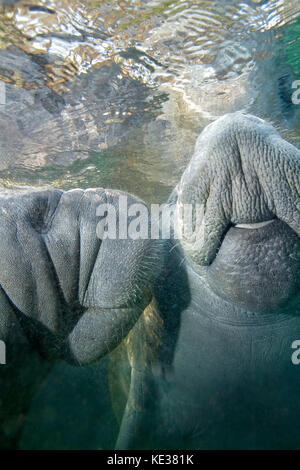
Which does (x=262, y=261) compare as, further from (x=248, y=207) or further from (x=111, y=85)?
(x=111, y=85)

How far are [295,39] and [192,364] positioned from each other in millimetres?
6026

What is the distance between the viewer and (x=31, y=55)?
4645 millimetres

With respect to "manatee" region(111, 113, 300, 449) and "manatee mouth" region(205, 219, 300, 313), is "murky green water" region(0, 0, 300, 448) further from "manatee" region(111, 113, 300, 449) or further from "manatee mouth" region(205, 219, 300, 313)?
"manatee mouth" region(205, 219, 300, 313)

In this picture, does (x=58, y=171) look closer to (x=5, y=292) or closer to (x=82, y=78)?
(x=82, y=78)

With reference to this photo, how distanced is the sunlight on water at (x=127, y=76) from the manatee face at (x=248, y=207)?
3445 millimetres

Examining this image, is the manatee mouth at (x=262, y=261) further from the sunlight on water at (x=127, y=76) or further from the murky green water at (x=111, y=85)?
the sunlight on water at (x=127, y=76)

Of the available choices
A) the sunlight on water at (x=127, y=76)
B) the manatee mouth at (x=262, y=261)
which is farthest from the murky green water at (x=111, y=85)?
the manatee mouth at (x=262, y=261)

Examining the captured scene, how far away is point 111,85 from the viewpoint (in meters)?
5.93

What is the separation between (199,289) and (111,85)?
508 centimetres

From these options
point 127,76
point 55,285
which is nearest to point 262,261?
point 55,285

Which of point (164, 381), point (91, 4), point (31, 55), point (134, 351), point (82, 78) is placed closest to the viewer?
point (164, 381)

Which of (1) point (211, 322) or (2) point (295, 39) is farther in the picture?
(2) point (295, 39)

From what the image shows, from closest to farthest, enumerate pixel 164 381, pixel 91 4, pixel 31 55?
pixel 164 381 < pixel 91 4 < pixel 31 55
